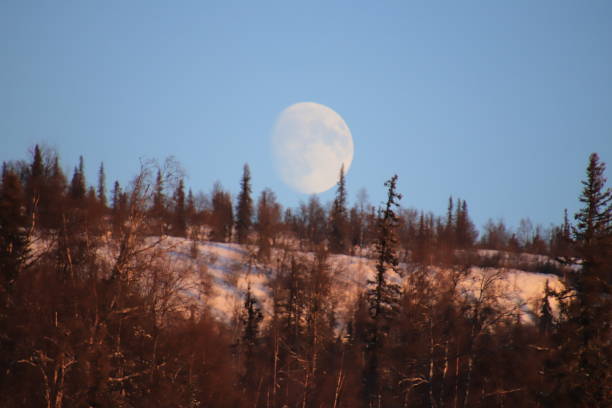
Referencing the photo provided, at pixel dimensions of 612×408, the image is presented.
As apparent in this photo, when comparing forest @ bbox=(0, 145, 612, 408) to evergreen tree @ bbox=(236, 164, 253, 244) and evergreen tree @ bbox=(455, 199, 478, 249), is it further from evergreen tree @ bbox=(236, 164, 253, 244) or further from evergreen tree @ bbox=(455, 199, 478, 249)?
evergreen tree @ bbox=(455, 199, 478, 249)

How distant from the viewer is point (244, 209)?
9806cm

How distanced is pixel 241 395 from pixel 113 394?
16.8 m

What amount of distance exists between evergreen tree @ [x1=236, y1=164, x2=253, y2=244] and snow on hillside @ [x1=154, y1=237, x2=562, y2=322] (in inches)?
441

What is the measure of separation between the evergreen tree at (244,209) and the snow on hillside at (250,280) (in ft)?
36.7

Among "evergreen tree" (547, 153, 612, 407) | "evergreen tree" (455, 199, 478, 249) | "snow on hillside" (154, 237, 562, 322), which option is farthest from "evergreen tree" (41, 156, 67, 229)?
"evergreen tree" (455, 199, 478, 249)

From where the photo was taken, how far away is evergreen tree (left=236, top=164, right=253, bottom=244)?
314 feet

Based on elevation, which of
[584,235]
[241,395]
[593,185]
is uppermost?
[593,185]

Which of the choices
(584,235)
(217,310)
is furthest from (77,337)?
(217,310)

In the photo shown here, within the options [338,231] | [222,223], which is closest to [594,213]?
[338,231]

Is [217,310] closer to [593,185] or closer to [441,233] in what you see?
[593,185]

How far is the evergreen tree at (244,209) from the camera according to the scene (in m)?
95.6

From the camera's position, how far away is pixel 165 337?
36250 millimetres

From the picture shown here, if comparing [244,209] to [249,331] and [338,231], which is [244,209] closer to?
[338,231]

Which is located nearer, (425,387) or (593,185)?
(593,185)
